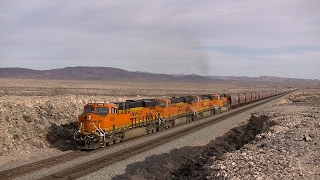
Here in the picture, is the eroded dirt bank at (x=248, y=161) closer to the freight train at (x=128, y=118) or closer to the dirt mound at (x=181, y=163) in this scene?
the dirt mound at (x=181, y=163)

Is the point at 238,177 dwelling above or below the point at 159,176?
above

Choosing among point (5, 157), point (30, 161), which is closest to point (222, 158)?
point (30, 161)

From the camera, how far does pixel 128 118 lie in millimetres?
24844

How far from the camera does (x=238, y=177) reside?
1192cm

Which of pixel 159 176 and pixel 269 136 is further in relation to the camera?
pixel 269 136

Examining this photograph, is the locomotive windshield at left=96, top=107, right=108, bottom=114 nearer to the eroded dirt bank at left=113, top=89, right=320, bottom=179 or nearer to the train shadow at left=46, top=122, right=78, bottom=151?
the train shadow at left=46, top=122, right=78, bottom=151

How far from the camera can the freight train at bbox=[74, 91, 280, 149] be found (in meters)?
21.2

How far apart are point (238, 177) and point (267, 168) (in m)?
1.55

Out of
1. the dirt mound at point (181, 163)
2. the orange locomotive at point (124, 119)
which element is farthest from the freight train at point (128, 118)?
the dirt mound at point (181, 163)

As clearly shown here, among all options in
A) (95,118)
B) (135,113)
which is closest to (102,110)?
(95,118)

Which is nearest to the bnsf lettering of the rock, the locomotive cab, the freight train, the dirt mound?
the freight train

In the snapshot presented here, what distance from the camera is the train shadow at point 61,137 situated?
72.6ft

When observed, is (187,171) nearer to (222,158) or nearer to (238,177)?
(222,158)

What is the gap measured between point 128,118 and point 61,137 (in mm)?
5042
